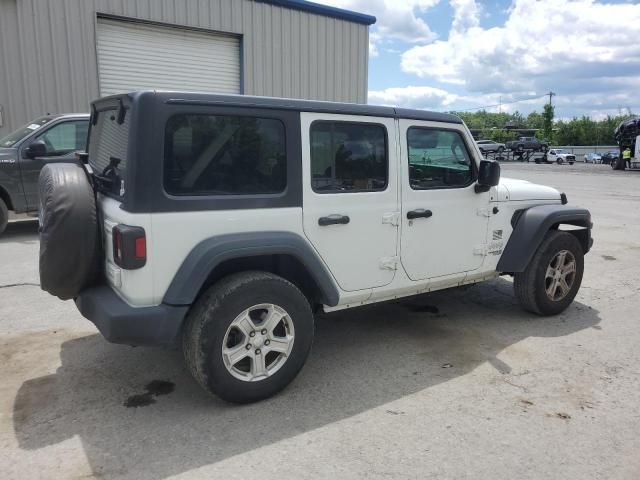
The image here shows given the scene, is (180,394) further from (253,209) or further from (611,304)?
(611,304)

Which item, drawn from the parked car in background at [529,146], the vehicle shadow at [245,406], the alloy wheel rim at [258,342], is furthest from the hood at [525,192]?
the parked car in background at [529,146]

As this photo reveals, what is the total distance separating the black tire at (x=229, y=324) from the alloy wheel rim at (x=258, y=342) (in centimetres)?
3

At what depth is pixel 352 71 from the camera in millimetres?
15953

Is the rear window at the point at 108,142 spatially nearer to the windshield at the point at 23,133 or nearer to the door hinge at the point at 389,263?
the door hinge at the point at 389,263

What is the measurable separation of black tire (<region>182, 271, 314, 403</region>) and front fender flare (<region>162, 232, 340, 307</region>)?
138 millimetres

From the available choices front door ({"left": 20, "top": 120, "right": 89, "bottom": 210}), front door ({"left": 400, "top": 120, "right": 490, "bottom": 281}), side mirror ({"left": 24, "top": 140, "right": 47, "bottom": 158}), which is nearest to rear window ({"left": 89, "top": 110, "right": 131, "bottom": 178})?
front door ({"left": 400, "top": 120, "right": 490, "bottom": 281})

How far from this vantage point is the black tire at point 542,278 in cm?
479

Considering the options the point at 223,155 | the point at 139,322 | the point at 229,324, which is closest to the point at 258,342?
the point at 229,324

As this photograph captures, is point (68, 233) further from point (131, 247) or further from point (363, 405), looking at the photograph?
point (363, 405)

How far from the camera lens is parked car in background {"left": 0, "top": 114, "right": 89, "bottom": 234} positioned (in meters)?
8.31

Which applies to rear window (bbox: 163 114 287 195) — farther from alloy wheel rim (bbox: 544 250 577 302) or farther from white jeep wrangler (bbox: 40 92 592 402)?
alloy wheel rim (bbox: 544 250 577 302)

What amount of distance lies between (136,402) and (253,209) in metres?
1.43

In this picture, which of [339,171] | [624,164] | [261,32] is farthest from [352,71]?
[624,164]

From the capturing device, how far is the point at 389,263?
3891mm
